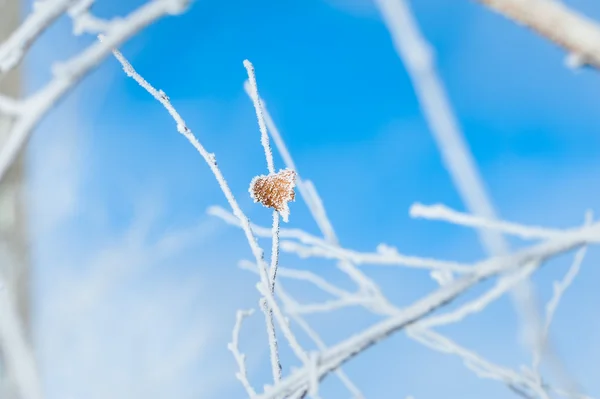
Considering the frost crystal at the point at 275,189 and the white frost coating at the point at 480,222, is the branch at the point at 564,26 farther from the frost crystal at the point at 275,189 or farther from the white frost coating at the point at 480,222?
the frost crystal at the point at 275,189

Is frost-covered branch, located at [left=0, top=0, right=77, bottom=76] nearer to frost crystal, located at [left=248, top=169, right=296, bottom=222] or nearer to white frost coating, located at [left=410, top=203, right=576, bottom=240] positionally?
white frost coating, located at [left=410, top=203, right=576, bottom=240]

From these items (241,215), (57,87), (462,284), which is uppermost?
(241,215)

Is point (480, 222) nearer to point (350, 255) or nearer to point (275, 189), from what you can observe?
point (350, 255)

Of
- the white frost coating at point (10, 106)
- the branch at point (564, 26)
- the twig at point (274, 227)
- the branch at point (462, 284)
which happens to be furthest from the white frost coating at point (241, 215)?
the branch at point (564, 26)

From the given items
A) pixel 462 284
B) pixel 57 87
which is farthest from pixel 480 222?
pixel 57 87

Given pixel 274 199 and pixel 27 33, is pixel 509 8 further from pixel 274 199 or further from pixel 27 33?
pixel 274 199
